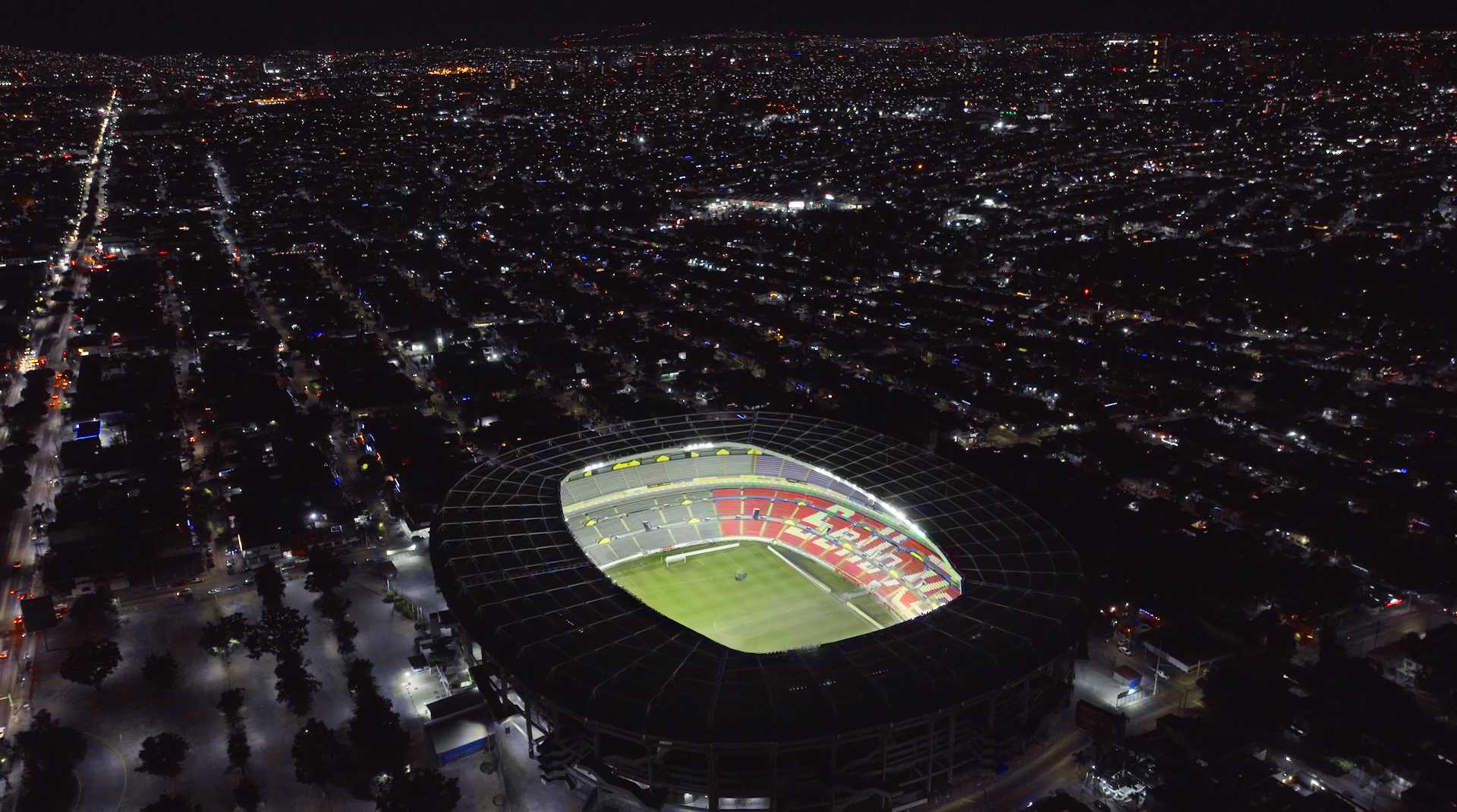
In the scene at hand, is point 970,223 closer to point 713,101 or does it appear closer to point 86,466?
point 86,466

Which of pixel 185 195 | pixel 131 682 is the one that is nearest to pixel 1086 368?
pixel 131 682

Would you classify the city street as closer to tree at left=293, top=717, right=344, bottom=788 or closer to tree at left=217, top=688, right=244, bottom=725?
tree at left=217, top=688, right=244, bottom=725

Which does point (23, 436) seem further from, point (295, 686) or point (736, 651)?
point (736, 651)

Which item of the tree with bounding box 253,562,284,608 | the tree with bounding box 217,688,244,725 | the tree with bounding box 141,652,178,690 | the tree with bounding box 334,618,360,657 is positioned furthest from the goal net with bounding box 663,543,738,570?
the tree with bounding box 141,652,178,690

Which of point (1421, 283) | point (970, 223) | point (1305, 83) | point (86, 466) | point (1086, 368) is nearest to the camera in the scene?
point (86, 466)

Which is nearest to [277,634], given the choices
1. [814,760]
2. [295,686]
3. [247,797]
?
[295,686]

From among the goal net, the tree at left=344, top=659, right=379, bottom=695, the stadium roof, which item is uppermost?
the stadium roof
